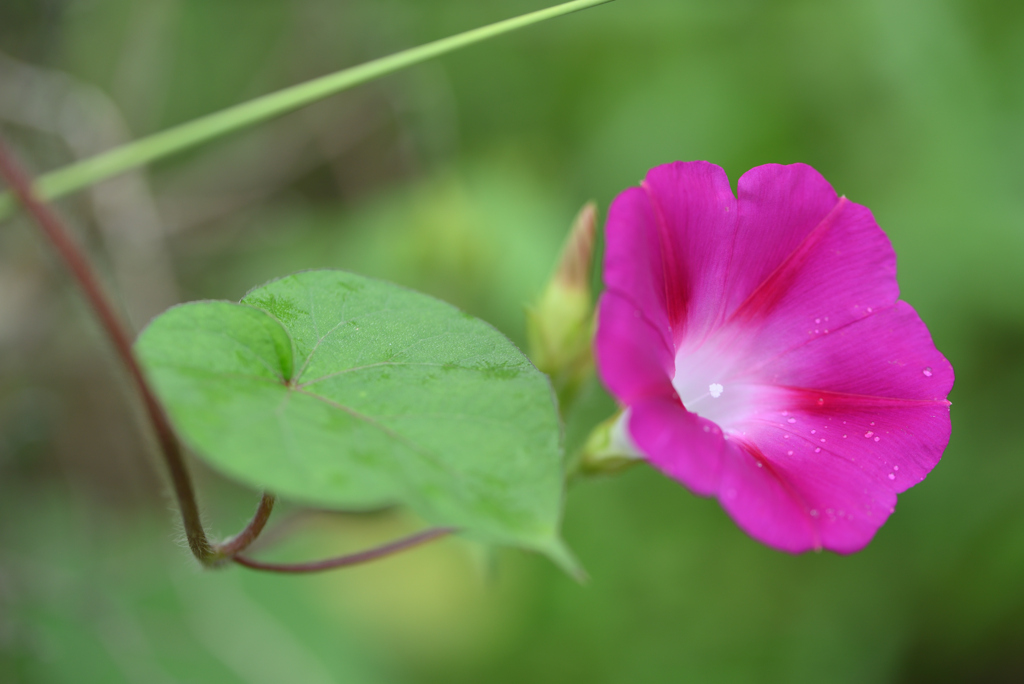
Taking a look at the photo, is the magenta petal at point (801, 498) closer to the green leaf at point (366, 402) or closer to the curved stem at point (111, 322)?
the green leaf at point (366, 402)

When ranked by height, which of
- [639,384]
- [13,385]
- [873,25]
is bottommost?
[13,385]

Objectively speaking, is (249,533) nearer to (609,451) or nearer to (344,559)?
(344,559)

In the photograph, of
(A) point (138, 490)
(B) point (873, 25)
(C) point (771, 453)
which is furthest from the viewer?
(A) point (138, 490)

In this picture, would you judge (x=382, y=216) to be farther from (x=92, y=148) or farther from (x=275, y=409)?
(x=275, y=409)

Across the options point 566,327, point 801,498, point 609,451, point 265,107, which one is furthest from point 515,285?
point 801,498

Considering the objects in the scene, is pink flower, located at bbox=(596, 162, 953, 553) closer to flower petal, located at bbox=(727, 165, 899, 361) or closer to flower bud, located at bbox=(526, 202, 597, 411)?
flower petal, located at bbox=(727, 165, 899, 361)

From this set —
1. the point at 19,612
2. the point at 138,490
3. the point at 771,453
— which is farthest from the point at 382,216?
the point at 771,453

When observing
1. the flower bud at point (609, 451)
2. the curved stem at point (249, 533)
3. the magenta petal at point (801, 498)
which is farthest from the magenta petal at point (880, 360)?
the curved stem at point (249, 533)
